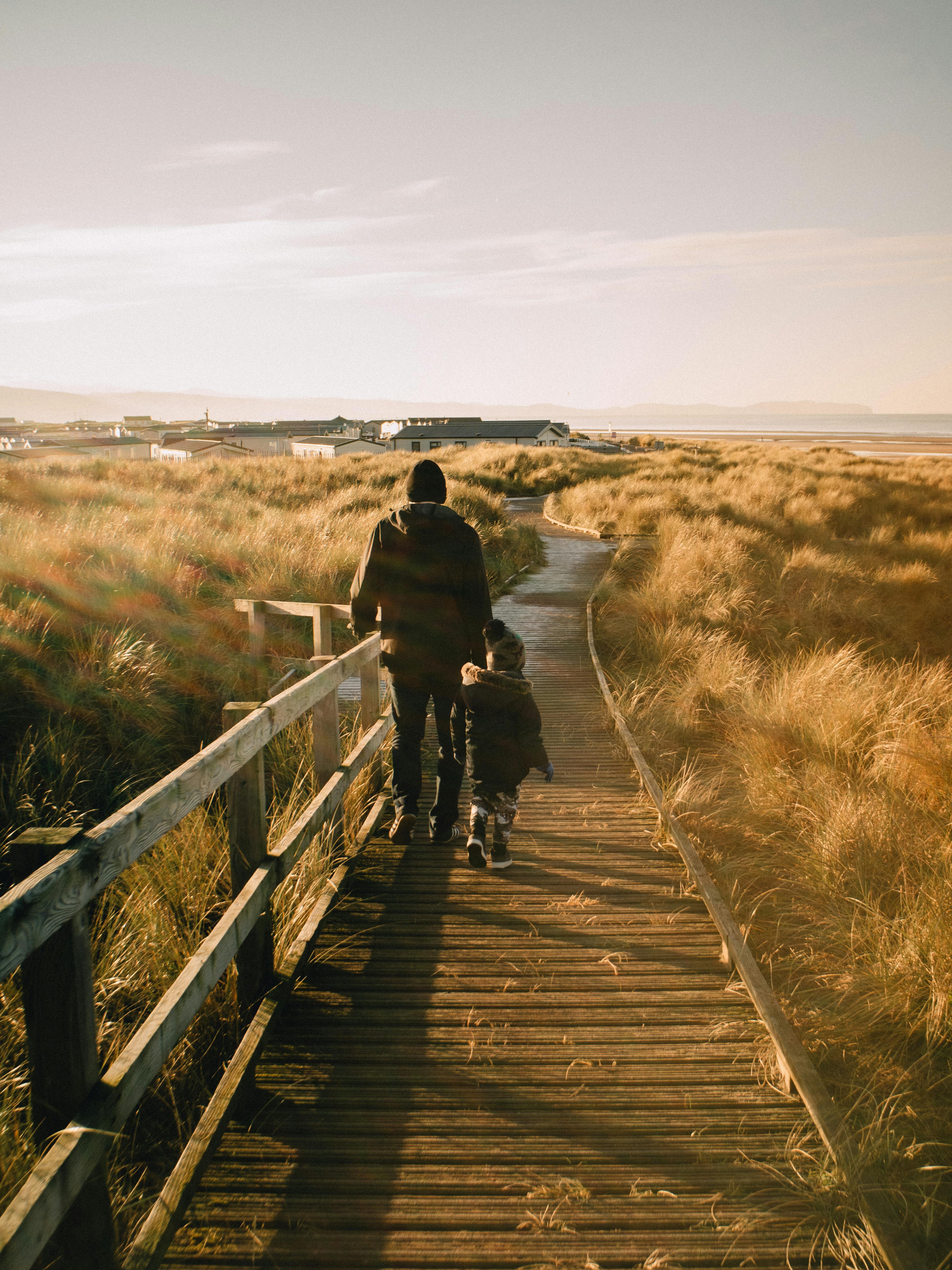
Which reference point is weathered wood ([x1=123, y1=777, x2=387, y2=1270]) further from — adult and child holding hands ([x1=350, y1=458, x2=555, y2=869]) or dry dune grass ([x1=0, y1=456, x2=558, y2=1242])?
adult and child holding hands ([x1=350, y1=458, x2=555, y2=869])

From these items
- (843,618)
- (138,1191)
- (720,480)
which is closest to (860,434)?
(720,480)

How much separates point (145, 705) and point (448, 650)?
3.77m

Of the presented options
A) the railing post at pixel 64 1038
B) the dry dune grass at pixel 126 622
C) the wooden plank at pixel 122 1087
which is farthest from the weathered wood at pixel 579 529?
the railing post at pixel 64 1038

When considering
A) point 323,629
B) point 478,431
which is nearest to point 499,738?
point 323,629

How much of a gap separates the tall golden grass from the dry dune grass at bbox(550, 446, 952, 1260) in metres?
2.57

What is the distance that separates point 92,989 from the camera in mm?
1873

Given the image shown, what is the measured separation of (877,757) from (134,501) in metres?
15.1

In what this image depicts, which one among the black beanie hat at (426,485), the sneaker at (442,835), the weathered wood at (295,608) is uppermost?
the black beanie hat at (426,485)

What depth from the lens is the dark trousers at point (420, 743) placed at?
4.59 meters

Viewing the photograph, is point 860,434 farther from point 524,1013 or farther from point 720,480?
point 524,1013

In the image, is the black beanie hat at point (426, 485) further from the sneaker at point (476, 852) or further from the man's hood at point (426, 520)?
the sneaker at point (476, 852)

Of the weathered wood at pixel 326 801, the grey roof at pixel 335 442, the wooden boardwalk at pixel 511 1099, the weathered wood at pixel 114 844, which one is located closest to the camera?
the weathered wood at pixel 114 844

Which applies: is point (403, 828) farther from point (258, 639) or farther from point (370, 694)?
point (258, 639)

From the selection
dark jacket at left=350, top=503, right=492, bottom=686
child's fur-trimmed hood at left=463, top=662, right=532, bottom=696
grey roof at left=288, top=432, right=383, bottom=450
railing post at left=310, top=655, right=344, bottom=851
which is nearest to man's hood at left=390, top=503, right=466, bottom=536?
dark jacket at left=350, top=503, right=492, bottom=686
